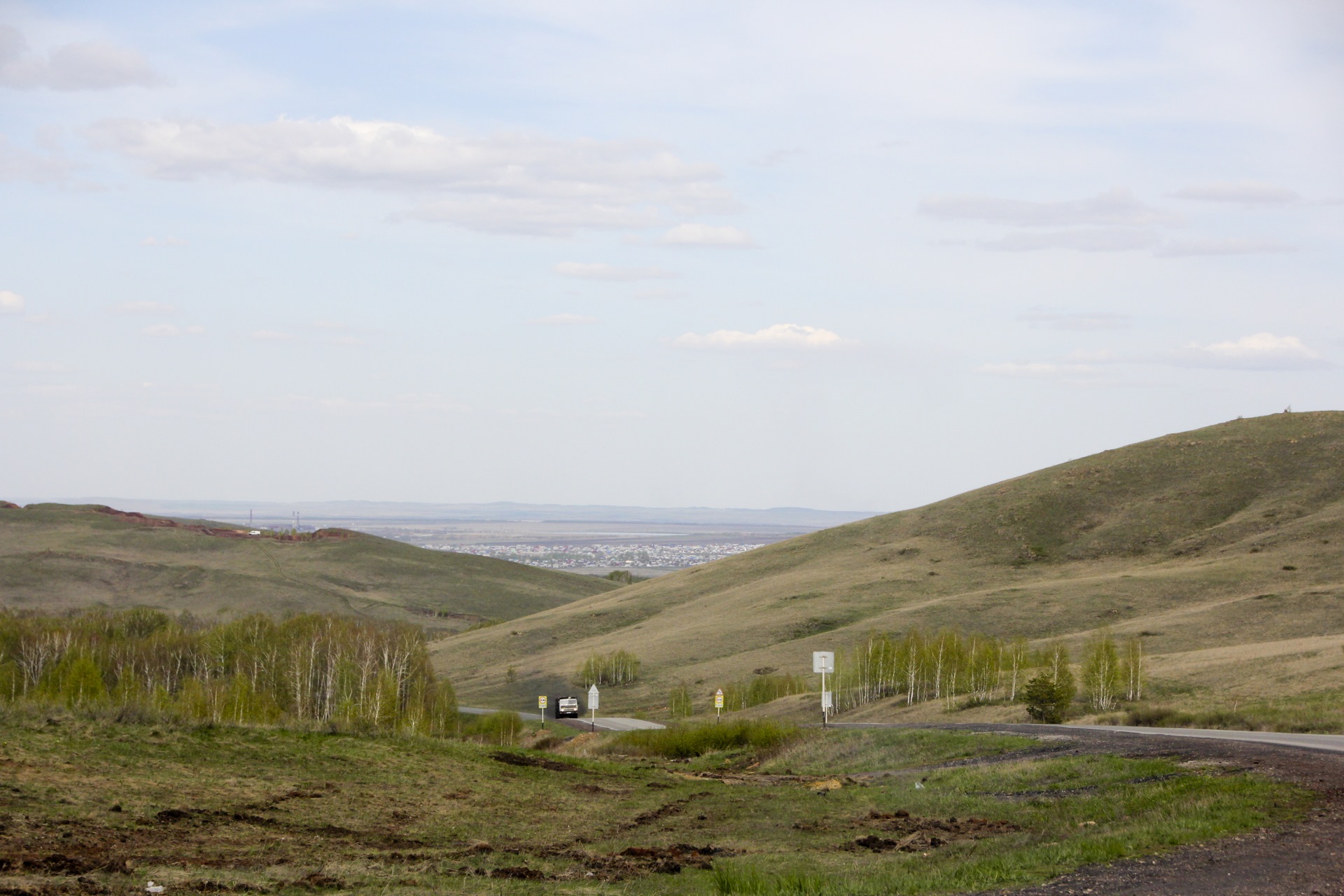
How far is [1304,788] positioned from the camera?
1612cm

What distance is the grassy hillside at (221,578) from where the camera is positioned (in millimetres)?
149250

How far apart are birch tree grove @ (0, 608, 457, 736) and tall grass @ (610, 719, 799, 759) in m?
12.3

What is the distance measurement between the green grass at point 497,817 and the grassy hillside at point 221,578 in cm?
11966

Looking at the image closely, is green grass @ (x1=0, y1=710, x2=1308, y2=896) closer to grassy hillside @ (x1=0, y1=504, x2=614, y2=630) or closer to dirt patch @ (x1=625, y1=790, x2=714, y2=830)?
dirt patch @ (x1=625, y1=790, x2=714, y2=830)

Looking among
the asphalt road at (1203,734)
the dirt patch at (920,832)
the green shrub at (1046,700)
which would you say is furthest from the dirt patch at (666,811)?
the green shrub at (1046,700)

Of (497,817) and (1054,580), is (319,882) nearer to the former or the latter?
(497,817)

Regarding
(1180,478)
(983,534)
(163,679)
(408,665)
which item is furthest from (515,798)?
(1180,478)

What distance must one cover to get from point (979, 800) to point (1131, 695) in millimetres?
24420

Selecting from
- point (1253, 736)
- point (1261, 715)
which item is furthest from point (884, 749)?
point (1261, 715)

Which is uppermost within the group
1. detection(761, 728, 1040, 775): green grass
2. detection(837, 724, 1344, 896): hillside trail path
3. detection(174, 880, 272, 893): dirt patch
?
detection(837, 724, 1344, 896): hillside trail path

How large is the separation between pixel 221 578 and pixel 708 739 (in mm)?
137954

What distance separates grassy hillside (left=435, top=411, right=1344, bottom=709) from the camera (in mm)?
67938

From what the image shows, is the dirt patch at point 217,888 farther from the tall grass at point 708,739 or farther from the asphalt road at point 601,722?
the asphalt road at point 601,722

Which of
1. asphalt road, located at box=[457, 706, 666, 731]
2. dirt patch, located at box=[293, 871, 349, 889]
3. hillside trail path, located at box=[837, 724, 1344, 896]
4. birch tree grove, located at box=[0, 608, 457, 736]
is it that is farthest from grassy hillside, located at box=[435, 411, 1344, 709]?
dirt patch, located at box=[293, 871, 349, 889]
